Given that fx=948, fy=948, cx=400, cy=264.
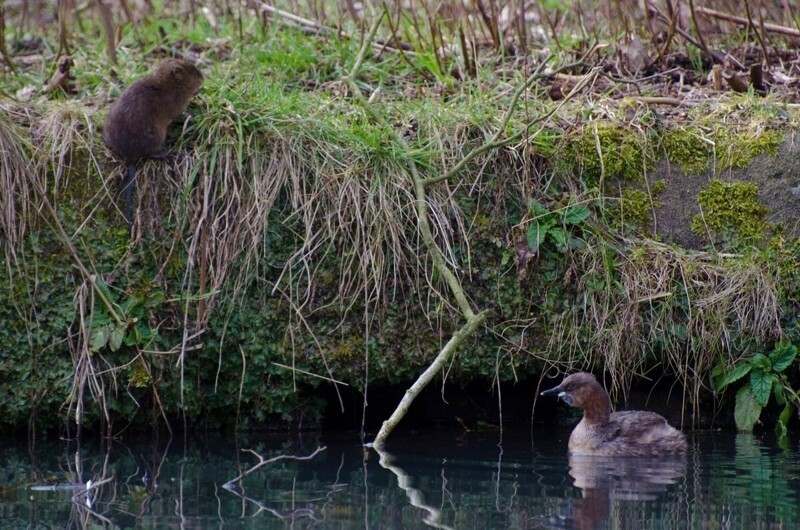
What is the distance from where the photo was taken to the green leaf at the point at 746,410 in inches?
194

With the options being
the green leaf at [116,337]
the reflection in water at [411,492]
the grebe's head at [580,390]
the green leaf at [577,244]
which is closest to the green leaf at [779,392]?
the grebe's head at [580,390]

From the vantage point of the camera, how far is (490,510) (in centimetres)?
354

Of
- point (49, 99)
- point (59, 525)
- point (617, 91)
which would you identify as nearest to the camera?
point (59, 525)

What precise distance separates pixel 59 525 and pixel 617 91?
14.5 ft

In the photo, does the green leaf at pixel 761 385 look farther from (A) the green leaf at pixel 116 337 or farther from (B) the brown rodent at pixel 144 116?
(B) the brown rodent at pixel 144 116

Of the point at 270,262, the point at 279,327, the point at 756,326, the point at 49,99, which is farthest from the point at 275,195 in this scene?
the point at 756,326

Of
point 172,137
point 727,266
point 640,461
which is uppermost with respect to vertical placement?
point 172,137

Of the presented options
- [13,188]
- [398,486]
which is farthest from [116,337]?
[398,486]

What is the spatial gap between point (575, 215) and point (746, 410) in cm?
136

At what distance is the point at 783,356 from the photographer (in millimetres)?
4938

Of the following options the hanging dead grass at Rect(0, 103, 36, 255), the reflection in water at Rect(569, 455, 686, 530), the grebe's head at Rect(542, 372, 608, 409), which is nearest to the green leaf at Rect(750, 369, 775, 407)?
the reflection in water at Rect(569, 455, 686, 530)

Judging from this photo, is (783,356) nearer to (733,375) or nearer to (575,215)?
(733,375)

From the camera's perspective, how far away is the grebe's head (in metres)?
4.79

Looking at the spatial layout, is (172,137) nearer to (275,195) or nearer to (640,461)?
(275,195)
